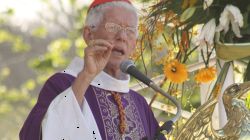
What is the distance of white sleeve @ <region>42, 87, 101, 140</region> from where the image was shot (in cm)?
159

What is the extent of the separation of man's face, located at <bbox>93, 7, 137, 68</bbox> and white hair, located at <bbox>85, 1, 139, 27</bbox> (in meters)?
0.01

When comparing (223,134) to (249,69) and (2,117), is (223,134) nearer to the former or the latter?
(249,69)

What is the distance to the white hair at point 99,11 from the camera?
1.88 m

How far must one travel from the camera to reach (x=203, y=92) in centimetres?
270

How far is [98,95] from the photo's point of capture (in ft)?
6.13

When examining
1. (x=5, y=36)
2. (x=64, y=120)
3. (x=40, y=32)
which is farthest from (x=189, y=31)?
(x=5, y=36)

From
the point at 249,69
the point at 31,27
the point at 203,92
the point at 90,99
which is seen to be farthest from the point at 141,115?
the point at 31,27

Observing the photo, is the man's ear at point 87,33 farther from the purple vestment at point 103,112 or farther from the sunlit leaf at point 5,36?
the sunlit leaf at point 5,36

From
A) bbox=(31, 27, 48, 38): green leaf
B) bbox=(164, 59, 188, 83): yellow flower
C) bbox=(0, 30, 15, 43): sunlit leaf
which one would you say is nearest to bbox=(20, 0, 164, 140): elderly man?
bbox=(164, 59, 188, 83): yellow flower

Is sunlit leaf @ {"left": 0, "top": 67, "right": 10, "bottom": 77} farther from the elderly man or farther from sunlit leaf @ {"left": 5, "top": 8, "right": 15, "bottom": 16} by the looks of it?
the elderly man

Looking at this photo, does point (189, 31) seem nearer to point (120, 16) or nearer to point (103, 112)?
point (120, 16)

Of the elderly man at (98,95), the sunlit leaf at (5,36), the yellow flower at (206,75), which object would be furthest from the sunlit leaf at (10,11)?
the yellow flower at (206,75)

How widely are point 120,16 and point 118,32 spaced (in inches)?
2.4

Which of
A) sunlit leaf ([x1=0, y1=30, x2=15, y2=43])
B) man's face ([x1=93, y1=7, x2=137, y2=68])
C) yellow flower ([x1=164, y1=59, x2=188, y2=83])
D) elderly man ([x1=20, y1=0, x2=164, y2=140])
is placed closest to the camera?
elderly man ([x1=20, y1=0, x2=164, y2=140])
